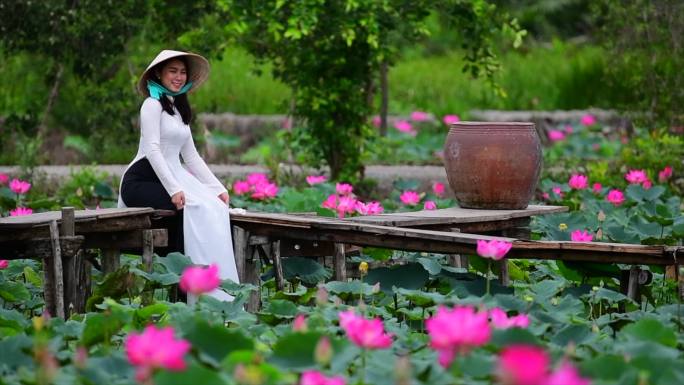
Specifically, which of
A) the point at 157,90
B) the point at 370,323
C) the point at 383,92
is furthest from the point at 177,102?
the point at 383,92

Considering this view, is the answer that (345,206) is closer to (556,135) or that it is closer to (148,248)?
(148,248)

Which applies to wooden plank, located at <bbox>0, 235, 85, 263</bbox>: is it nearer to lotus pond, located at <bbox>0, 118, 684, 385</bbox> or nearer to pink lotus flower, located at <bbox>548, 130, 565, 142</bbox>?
lotus pond, located at <bbox>0, 118, 684, 385</bbox>

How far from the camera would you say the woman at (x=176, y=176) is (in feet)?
21.4

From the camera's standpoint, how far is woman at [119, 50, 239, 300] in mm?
6520

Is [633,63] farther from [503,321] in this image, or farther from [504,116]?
[503,321]

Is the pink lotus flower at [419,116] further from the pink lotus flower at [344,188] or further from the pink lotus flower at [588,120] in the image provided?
the pink lotus flower at [344,188]

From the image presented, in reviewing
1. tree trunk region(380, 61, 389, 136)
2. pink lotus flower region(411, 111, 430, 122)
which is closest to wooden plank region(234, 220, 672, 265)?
tree trunk region(380, 61, 389, 136)

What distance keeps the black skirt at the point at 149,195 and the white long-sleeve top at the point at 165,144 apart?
0.05 meters

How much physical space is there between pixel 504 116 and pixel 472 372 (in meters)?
11.5


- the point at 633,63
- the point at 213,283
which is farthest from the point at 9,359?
the point at 633,63

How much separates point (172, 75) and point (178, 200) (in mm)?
648

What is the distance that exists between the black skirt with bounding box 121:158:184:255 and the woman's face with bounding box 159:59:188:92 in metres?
0.39

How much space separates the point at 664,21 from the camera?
12.2 metres

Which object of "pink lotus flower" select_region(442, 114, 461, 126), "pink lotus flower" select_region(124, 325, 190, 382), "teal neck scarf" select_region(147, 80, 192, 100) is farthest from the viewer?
"pink lotus flower" select_region(442, 114, 461, 126)
